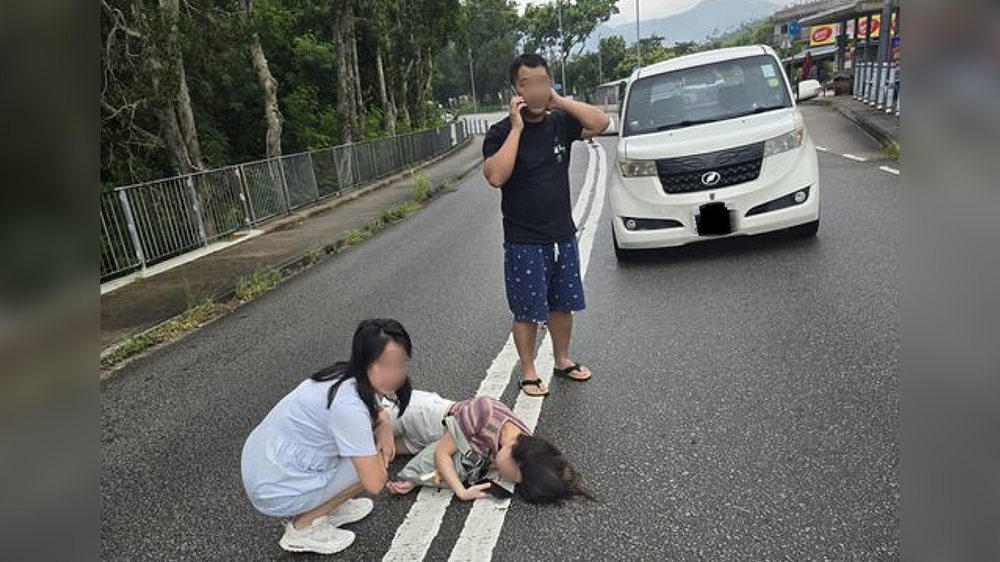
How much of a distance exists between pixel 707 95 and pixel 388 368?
5.34 m

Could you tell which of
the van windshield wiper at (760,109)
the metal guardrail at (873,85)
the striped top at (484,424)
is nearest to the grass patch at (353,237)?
the van windshield wiper at (760,109)

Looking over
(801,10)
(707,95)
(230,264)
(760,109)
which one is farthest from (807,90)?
(801,10)

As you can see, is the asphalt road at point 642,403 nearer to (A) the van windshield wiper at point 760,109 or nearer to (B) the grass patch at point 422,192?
(A) the van windshield wiper at point 760,109

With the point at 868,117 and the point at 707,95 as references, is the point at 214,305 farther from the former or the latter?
the point at 868,117

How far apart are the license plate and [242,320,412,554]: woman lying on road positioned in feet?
13.0

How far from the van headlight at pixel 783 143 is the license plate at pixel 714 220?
61 centimetres

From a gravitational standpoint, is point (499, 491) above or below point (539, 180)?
below

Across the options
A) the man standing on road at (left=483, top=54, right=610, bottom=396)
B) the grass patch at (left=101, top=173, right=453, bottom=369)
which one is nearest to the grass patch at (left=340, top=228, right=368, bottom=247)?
the grass patch at (left=101, top=173, right=453, bottom=369)

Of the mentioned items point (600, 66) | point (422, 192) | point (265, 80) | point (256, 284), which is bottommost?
point (422, 192)

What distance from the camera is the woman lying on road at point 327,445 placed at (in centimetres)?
262

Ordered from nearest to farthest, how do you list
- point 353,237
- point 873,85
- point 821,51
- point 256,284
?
point 256,284, point 353,237, point 873,85, point 821,51

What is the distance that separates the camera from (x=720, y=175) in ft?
19.2

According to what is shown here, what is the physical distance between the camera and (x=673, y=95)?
688 centimetres

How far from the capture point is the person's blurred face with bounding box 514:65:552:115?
136 inches
